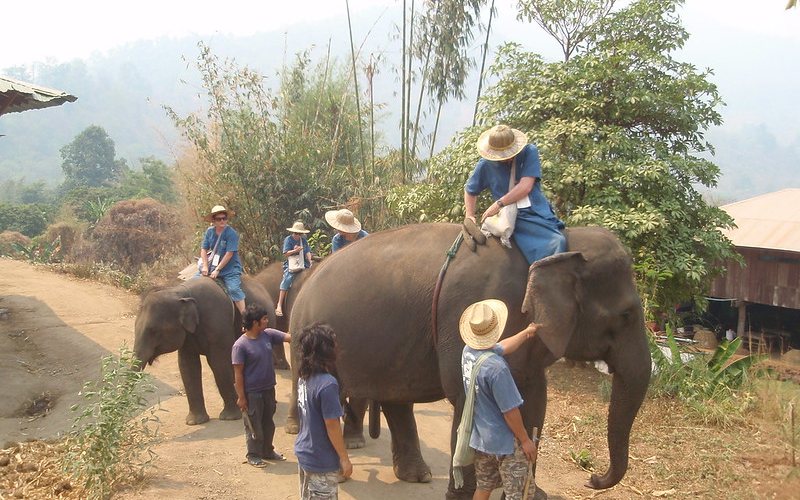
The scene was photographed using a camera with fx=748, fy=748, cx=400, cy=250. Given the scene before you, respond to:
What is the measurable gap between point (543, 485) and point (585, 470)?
690mm

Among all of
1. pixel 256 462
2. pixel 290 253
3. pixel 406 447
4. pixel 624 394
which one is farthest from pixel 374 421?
pixel 290 253

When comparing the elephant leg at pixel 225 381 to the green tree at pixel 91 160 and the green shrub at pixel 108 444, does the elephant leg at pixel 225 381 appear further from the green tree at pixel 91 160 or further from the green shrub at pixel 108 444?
the green tree at pixel 91 160

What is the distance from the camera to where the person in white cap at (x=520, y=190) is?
4617 mm

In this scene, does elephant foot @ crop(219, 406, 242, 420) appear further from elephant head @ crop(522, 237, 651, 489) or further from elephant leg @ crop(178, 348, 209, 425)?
elephant head @ crop(522, 237, 651, 489)

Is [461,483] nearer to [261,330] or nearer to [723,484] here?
[261,330]

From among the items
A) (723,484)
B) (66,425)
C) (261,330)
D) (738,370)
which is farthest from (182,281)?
(738,370)

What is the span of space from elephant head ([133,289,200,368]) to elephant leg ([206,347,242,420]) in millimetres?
378

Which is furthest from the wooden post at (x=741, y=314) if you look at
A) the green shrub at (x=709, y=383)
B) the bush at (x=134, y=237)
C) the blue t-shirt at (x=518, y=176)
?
the bush at (x=134, y=237)

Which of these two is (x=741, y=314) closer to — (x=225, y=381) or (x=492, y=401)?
(x=225, y=381)

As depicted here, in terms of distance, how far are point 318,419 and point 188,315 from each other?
150 inches

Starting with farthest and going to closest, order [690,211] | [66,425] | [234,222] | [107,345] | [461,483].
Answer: [234,222]
[107,345]
[690,211]
[66,425]
[461,483]

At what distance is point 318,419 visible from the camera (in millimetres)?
4055

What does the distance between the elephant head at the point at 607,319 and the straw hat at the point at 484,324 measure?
1.09ft

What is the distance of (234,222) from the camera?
14.3 meters
